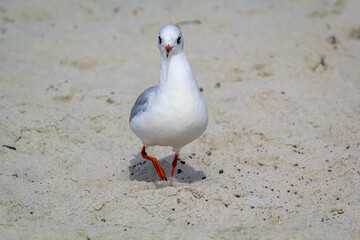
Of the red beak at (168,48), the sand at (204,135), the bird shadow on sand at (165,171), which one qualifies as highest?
the red beak at (168,48)

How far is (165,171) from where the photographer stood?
4273mm

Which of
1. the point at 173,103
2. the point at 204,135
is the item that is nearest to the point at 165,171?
the point at 204,135

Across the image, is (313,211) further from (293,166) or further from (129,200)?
(129,200)

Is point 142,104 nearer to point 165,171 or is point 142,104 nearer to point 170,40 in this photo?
point 170,40

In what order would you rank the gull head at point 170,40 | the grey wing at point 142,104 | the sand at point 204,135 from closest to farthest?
the sand at point 204,135, the gull head at point 170,40, the grey wing at point 142,104

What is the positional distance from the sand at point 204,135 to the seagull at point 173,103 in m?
0.43

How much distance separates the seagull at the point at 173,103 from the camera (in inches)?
133

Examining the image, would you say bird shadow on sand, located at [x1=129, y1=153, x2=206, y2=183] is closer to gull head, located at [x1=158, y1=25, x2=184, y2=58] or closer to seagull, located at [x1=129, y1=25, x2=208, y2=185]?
seagull, located at [x1=129, y1=25, x2=208, y2=185]

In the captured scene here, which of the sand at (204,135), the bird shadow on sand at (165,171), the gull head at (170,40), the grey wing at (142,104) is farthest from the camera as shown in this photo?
the bird shadow on sand at (165,171)

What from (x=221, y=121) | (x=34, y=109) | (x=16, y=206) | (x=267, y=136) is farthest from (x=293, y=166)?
(x=34, y=109)

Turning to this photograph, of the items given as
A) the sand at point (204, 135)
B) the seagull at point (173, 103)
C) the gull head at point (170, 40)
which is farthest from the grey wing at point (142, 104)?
the sand at point (204, 135)

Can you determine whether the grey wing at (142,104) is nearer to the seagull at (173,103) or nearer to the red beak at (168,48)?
the seagull at (173,103)

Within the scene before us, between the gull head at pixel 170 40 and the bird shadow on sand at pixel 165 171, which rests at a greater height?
the gull head at pixel 170 40

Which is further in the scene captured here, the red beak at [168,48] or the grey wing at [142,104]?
the grey wing at [142,104]
